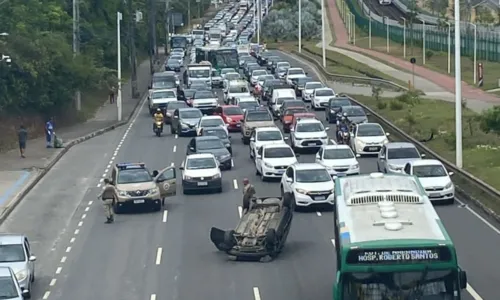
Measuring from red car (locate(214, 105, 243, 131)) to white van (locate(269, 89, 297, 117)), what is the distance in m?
4.33

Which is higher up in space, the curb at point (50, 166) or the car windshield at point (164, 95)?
the car windshield at point (164, 95)

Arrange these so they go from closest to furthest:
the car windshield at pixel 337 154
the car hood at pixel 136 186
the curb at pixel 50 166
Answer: the car hood at pixel 136 186 < the curb at pixel 50 166 < the car windshield at pixel 337 154

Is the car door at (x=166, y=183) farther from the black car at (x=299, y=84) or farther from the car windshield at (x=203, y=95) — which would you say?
the black car at (x=299, y=84)

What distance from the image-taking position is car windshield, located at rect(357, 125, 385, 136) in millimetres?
50219

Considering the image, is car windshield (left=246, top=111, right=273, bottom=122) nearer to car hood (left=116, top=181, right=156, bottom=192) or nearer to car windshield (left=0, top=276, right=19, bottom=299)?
car hood (left=116, top=181, right=156, bottom=192)

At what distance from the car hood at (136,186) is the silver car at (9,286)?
13.8 meters

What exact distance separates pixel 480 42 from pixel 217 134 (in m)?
55.0

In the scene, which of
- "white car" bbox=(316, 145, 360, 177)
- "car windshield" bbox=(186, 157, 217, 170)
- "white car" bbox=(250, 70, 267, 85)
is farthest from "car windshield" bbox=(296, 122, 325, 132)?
"white car" bbox=(250, 70, 267, 85)

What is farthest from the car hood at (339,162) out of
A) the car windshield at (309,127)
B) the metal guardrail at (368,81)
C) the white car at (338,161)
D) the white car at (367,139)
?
the metal guardrail at (368,81)

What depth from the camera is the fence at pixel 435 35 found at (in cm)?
10031

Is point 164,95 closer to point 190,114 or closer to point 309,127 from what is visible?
point 190,114

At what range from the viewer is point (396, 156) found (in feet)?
140

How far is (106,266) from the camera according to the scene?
30.2 m

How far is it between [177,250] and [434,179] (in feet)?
32.2
